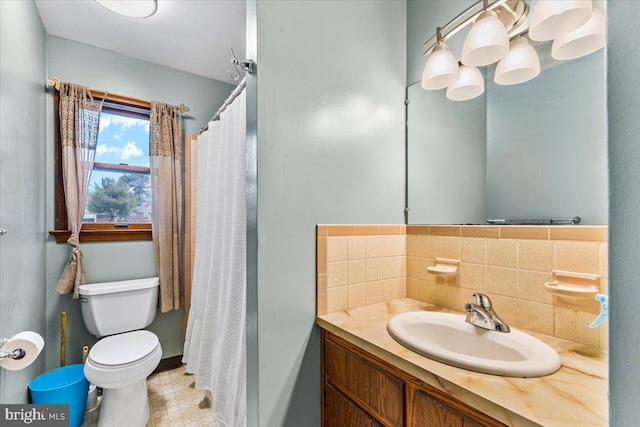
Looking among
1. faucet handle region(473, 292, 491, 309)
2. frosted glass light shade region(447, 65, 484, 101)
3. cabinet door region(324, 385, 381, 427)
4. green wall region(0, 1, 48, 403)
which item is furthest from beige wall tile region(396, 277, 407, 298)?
green wall region(0, 1, 48, 403)

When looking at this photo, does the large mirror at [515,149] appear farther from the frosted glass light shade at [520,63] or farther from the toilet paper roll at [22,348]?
the toilet paper roll at [22,348]

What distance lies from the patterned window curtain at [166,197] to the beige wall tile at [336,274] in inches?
64.1

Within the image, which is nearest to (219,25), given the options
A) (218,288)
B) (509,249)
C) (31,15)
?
(31,15)

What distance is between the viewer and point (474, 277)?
1132 mm

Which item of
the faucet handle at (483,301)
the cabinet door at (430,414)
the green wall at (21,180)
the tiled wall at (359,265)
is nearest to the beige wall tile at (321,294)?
the tiled wall at (359,265)

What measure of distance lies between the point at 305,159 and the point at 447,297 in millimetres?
876

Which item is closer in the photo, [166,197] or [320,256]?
[320,256]

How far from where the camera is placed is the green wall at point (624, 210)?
1.05ft

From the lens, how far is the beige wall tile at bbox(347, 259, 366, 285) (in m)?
1.20

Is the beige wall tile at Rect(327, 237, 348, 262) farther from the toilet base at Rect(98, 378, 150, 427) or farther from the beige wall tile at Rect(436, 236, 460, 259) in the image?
the toilet base at Rect(98, 378, 150, 427)

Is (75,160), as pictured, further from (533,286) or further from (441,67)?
(533,286)

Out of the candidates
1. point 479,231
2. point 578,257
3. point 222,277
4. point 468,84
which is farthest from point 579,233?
point 222,277

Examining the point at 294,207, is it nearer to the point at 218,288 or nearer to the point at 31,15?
the point at 218,288

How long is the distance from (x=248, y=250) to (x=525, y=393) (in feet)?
2.99
